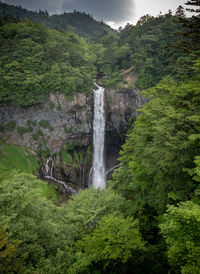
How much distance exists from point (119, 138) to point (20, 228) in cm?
2713

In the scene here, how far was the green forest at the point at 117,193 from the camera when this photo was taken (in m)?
5.67

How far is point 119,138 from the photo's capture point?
3216 centimetres

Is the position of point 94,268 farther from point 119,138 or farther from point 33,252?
point 119,138

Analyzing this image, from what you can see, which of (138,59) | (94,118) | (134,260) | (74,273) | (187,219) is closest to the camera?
(187,219)

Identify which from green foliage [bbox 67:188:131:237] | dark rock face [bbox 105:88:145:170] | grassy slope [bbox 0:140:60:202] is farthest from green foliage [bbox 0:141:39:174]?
green foliage [bbox 67:188:131:237]

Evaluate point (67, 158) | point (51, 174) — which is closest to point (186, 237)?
point (67, 158)

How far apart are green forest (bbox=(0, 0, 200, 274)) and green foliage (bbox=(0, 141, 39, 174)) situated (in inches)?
5.9

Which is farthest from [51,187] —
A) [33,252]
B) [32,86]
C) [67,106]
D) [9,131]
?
[33,252]

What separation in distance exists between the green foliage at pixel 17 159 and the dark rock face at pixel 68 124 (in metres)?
1.30

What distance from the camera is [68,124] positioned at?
1134 inches

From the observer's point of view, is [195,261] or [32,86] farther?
[32,86]

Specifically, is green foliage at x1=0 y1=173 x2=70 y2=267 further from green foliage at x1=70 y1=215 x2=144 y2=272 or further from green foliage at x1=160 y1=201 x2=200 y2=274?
green foliage at x1=160 y1=201 x2=200 y2=274

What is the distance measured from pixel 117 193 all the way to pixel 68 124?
762 inches

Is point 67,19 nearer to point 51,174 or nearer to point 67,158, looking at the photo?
point 67,158
